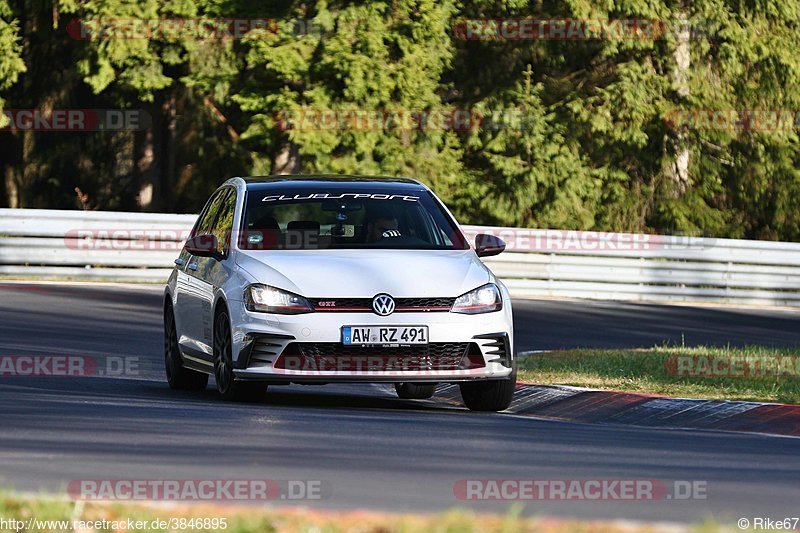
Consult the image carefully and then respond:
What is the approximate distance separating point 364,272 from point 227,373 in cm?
126

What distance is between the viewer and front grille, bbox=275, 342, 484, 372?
1213 cm

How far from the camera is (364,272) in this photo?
485 inches

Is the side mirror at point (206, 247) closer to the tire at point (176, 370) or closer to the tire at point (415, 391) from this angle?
the tire at point (176, 370)

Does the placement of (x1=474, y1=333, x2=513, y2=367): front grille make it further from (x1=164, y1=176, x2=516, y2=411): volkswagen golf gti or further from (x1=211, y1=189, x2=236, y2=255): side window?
(x1=211, y1=189, x2=236, y2=255): side window

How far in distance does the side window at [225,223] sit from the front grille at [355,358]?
1.31 metres

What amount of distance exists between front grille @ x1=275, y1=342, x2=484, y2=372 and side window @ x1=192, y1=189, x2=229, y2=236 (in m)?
2.44

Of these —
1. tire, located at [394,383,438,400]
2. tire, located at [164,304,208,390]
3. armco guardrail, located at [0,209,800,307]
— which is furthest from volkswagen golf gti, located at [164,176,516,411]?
armco guardrail, located at [0,209,800,307]

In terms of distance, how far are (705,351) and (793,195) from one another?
85.1 feet

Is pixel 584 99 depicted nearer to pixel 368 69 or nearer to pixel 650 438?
pixel 368 69

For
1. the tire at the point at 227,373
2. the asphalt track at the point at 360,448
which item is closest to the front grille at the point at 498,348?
the asphalt track at the point at 360,448

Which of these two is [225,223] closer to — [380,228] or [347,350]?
[380,228]

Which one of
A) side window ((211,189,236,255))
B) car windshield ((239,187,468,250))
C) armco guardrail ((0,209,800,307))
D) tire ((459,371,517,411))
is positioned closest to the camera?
tire ((459,371,517,411))

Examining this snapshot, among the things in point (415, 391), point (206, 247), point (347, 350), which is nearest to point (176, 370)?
point (206, 247)

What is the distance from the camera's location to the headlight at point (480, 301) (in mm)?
12328
